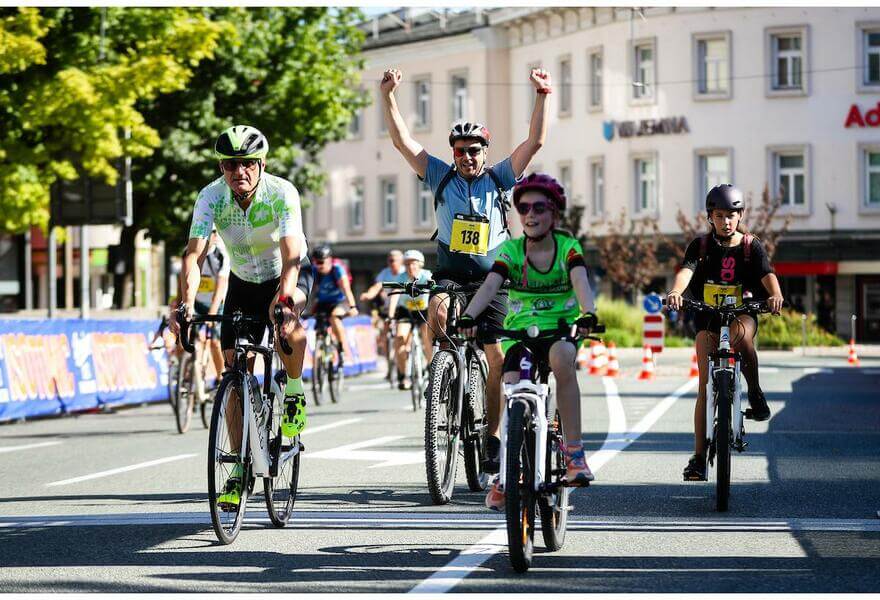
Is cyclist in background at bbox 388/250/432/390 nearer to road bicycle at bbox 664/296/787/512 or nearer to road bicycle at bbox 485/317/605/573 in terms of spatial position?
road bicycle at bbox 664/296/787/512

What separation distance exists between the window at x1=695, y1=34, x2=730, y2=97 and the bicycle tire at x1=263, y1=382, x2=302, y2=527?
45265 millimetres

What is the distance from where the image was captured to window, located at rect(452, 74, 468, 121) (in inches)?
2398

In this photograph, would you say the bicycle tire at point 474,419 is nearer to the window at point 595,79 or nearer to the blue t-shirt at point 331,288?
the blue t-shirt at point 331,288

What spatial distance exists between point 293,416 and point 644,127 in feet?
150

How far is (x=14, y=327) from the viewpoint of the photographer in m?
18.4

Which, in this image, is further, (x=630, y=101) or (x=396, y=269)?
(x=630, y=101)

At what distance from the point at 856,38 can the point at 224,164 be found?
148ft

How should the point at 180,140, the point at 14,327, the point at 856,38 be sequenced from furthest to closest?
the point at 856,38 < the point at 180,140 < the point at 14,327

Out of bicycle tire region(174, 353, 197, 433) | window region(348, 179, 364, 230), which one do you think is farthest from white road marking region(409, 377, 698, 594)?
window region(348, 179, 364, 230)

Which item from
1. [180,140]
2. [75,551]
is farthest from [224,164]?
[180,140]

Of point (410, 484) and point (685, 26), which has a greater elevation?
point (685, 26)

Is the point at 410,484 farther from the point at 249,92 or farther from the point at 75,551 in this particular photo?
the point at 249,92

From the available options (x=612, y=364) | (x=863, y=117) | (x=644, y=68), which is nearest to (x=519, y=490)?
(x=612, y=364)

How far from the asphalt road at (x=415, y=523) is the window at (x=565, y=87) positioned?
41.0 meters
